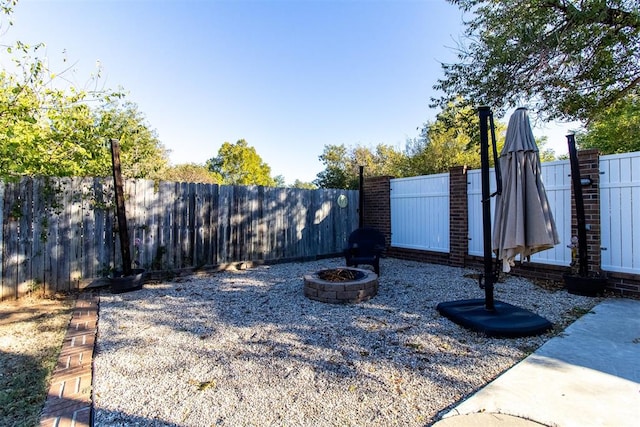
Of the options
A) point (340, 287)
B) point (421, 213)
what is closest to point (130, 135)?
point (340, 287)

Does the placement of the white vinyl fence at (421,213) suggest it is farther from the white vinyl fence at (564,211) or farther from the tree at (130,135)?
the tree at (130,135)

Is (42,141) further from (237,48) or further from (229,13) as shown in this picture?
(237,48)

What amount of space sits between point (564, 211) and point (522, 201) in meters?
2.79

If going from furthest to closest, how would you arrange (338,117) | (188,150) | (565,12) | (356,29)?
1. (188,150)
2. (338,117)
3. (356,29)
4. (565,12)

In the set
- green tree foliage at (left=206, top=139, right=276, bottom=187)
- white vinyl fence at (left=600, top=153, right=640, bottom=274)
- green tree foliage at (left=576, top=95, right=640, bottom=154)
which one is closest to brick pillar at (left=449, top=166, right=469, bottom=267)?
white vinyl fence at (left=600, top=153, right=640, bottom=274)

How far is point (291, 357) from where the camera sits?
260cm

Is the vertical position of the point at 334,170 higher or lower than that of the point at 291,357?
higher

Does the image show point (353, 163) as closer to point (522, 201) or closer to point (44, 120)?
point (44, 120)

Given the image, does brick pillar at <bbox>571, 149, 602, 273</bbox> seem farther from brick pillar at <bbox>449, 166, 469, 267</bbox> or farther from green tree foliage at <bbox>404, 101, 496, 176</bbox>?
green tree foliage at <bbox>404, 101, 496, 176</bbox>

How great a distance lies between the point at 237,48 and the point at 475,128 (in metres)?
6.67

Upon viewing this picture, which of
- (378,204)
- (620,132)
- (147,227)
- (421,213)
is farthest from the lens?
(620,132)

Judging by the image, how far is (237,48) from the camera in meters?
8.77

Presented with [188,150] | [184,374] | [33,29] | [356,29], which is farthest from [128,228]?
[188,150]

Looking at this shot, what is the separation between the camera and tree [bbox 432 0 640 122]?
507 centimetres
